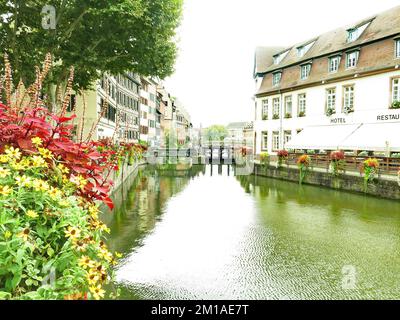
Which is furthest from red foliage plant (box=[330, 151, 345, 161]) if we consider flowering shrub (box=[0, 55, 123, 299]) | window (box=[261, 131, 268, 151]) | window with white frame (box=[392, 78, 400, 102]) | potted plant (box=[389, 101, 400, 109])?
flowering shrub (box=[0, 55, 123, 299])

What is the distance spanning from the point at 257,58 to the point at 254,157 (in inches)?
402

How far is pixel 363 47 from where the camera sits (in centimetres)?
2759

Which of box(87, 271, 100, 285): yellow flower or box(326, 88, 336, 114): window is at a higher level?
box(326, 88, 336, 114): window

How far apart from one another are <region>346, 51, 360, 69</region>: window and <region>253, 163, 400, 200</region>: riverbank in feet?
A: 27.4

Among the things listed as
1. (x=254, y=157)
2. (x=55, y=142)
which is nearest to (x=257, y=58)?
(x=254, y=157)

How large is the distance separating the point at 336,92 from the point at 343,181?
35.4 feet

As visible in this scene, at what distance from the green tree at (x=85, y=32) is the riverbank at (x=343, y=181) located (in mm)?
10994

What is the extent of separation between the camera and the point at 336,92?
29.3 m

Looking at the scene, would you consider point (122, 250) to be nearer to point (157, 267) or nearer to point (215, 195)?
point (157, 267)

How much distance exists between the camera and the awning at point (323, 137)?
26.2m

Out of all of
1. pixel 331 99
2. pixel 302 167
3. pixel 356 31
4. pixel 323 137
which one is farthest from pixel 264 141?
pixel 302 167

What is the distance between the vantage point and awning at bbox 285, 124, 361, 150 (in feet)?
85.9

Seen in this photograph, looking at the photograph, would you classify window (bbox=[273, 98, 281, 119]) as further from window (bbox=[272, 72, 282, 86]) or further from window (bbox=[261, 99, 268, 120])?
window (bbox=[272, 72, 282, 86])
